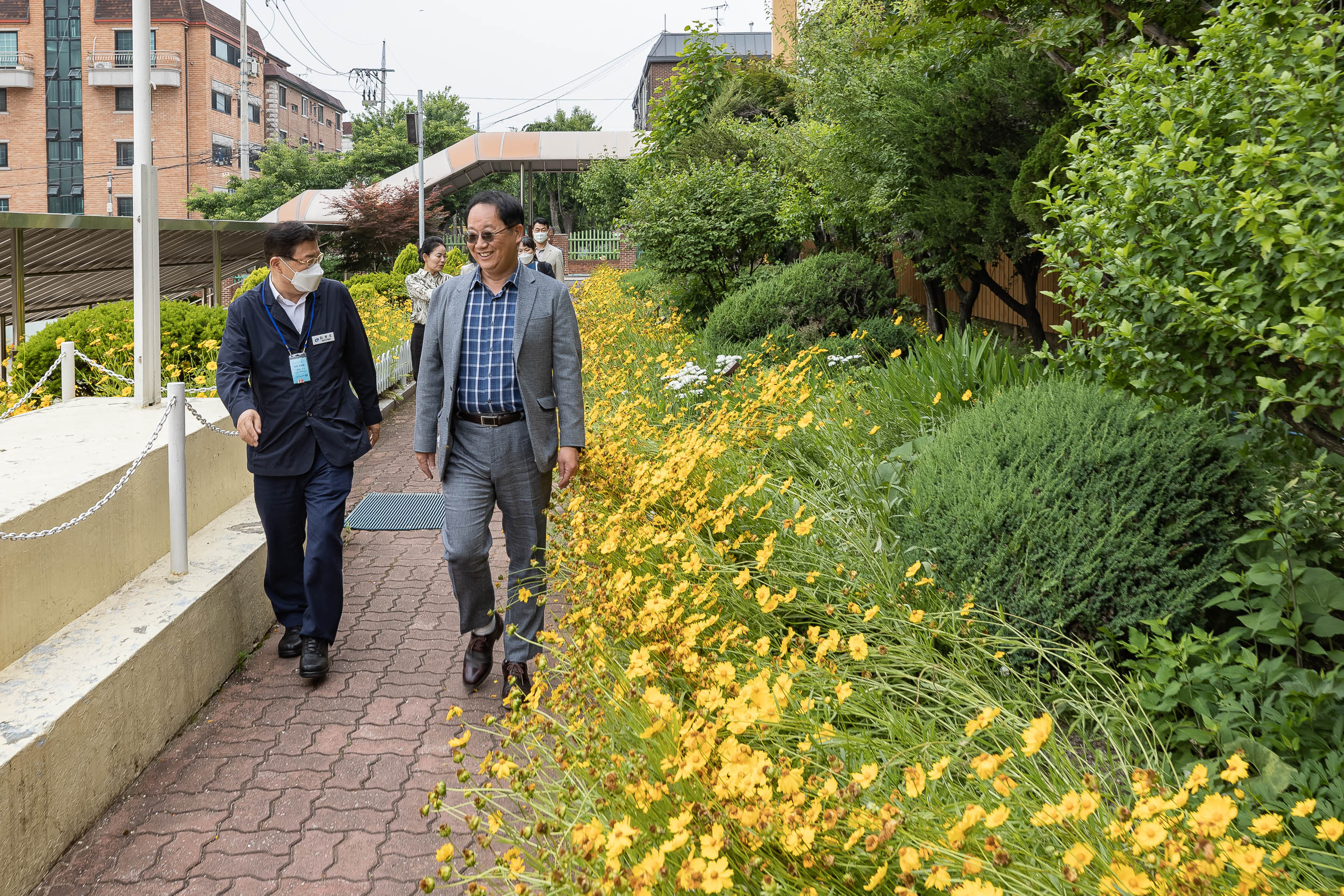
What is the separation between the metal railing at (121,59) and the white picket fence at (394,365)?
44.3 metres

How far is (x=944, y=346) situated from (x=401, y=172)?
121 feet

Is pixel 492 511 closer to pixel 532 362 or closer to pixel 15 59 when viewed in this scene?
pixel 532 362

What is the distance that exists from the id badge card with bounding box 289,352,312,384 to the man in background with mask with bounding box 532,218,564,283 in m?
7.79

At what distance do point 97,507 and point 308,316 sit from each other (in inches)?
51.0

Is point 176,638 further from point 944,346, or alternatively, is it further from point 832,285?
point 832,285

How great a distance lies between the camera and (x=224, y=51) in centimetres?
5219

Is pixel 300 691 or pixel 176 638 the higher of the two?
pixel 176 638

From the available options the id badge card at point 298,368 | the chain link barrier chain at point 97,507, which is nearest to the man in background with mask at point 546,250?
the id badge card at point 298,368

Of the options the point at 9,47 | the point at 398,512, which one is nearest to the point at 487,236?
the point at 398,512

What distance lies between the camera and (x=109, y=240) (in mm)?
11867

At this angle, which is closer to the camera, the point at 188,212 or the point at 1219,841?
the point at 1219,841

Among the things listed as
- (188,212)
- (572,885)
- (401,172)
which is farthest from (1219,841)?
(188,212)

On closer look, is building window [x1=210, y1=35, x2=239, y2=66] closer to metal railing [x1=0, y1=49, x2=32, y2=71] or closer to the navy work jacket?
metal railing [x1=0, y1=49, x2=32, y2=71]

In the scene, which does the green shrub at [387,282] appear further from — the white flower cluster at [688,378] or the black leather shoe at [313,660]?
the black leather shoe at [313,660]
